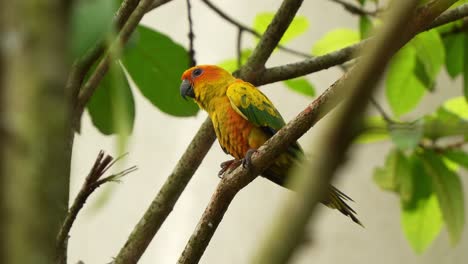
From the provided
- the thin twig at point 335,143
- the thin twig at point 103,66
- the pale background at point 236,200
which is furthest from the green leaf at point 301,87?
the thin twig at point 335,143

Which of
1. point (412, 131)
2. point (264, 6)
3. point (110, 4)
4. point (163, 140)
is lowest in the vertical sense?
point (110, 4)

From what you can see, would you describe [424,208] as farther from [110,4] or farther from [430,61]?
[110,4]

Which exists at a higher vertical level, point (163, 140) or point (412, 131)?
point (163, 140)

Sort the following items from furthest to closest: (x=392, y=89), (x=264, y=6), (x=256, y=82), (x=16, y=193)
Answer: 1. (x=264, y=6)
2. (x=392, y=89)
3. (x=256, y=82)
4. (x=16, y=193)

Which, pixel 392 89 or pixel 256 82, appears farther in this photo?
pixel 392 89

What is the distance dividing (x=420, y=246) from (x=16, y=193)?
5.08 ft

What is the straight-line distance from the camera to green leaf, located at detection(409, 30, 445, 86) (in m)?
1.39

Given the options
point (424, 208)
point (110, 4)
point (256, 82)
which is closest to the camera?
point (110, 4)

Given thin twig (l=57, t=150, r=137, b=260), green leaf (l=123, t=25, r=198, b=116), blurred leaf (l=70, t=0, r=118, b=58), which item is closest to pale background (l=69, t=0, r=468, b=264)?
green leaf (l=123, t=25, r=198, b=116)

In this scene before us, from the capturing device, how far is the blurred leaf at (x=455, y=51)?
1538 mm

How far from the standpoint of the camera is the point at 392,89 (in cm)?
156

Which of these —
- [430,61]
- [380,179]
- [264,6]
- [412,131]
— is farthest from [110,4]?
[264,6]

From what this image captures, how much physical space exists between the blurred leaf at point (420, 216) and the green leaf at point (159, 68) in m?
0.57

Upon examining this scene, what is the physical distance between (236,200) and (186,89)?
1.27 metres
